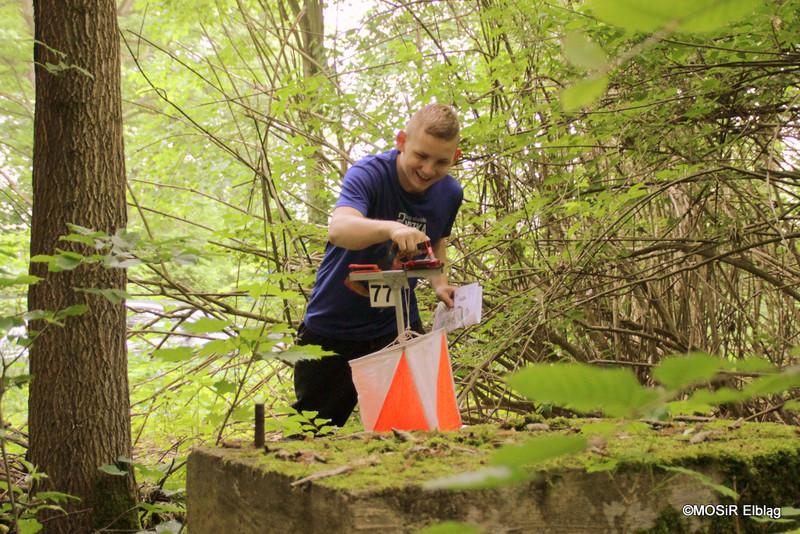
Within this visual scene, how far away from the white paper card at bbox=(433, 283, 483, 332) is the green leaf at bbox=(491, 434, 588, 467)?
1.92 meters

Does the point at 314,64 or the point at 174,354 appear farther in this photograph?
the point at 314,64

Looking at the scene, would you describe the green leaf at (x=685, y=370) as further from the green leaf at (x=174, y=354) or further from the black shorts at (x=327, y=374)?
the black shorts at (x=327, y=374)

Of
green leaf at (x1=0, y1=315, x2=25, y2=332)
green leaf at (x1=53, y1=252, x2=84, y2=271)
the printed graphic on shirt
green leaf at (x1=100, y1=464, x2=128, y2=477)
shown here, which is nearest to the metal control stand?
the printed graphic on shirt

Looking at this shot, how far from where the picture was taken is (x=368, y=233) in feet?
7.32

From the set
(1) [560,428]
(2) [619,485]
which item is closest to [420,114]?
(1) [560,428]

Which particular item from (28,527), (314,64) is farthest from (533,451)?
(314,64)

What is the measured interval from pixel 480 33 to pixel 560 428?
3853mm

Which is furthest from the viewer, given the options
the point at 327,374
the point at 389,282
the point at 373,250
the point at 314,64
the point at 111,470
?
the point at 314,64

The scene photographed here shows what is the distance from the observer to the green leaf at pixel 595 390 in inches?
15.0

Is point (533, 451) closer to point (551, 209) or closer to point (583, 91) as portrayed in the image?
point (583, 91)

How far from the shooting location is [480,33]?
4.79 metres

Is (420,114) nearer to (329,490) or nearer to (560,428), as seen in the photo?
(560,428)

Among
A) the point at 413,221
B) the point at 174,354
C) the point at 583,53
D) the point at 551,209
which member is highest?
the point at 551,209

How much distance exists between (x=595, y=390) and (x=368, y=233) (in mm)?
1869
